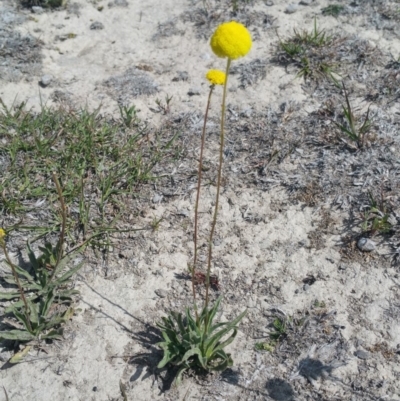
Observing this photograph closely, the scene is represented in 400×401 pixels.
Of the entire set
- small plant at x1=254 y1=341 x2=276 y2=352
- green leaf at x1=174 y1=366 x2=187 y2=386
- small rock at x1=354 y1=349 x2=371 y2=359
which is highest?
green leaf at x1=174 y1=366 x2=187 y2=386

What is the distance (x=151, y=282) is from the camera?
3.50 m

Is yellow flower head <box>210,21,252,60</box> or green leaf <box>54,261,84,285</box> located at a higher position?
yellow flower head <box>210,21,252,60</box>

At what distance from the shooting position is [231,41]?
199 cm

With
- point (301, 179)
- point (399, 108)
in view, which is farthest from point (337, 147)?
point (399, 108)

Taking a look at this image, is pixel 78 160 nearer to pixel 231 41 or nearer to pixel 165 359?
pixel 165 359

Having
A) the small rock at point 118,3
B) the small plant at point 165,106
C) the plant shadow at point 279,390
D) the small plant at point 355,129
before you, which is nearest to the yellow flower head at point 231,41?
the plant shadow at point 279,390

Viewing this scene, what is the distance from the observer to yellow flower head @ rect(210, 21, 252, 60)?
1999 millimetres

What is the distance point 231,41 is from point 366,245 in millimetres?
2035

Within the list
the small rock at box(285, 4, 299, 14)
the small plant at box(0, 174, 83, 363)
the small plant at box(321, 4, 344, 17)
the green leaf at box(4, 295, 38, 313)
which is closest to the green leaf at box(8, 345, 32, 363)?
the small plant at box(0, 174, 83, 363)

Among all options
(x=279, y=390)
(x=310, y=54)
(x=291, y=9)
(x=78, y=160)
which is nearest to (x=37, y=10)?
(x=78, y=160)

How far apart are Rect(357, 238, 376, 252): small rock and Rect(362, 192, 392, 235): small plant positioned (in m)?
0.07

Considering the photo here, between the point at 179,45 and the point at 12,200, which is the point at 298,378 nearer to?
the point at 12,200

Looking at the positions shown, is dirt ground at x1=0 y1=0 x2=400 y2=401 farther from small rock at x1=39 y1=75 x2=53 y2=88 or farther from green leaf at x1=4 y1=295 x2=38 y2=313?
green leaf at x1=4 y1=295 x2=38 y2=313

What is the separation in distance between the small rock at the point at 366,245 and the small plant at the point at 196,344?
1.08 meters
